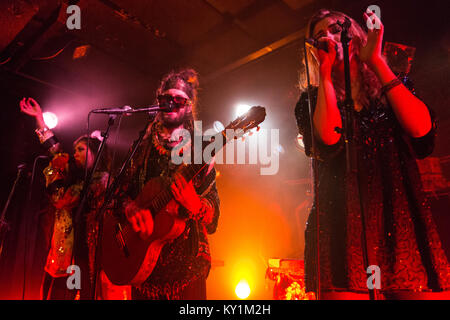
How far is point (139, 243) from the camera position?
2.34 m

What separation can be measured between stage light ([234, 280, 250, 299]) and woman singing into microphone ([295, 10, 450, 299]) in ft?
17.4

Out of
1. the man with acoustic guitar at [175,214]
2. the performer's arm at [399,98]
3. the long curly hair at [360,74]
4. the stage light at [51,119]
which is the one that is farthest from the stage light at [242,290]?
the performer's arm at [399,98]

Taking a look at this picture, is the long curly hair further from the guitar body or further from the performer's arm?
the guitar body

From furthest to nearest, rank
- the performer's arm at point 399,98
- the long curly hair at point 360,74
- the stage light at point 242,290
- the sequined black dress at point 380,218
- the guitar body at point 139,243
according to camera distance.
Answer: the stage light at point 242,290, the guitar body at point 139,243, the long curly hair at point 360,74, the performer's arm at point 399,98, the sequined black dress at point 380,218

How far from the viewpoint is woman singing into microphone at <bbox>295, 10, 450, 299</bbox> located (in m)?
1.15

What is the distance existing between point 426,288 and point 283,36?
15.0ft

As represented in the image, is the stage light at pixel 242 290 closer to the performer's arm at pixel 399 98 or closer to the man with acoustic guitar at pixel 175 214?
the man with acoustic guitar at pixel 175 214

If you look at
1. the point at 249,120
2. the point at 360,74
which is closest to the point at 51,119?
the point at 249,120

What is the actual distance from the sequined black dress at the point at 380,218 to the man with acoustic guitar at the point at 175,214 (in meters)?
1.14

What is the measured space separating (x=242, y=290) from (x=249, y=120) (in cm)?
474

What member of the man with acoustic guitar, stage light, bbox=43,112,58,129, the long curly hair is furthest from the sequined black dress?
stage light, bbox=43,112,58,129

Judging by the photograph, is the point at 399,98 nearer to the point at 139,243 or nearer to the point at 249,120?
the point at 249,120

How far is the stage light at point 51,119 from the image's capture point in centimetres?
528
